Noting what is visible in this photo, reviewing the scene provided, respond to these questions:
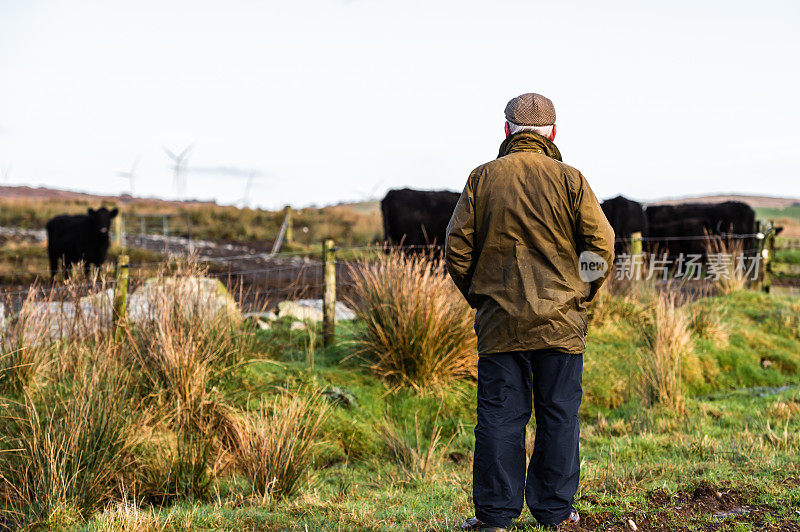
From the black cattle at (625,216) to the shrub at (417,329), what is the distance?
11.4 metres

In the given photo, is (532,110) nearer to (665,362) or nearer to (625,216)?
(665,362)

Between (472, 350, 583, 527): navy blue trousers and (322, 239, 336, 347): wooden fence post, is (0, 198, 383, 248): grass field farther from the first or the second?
(472, 350, 583, 527): navy blue trousers

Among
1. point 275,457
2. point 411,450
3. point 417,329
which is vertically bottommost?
point 411,450

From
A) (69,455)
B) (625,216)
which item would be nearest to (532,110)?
(69,455)

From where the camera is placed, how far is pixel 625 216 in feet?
55.6

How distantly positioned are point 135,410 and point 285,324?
2.93 meters

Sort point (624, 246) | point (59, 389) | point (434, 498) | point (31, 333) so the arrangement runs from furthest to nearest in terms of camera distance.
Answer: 1. point (624, 246)
2. point (31, 333)
3. point (59, 389)
4. point (434, 498)

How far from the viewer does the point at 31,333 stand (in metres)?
5.61

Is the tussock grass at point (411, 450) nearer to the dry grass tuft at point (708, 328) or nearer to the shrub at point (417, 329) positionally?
the shrub at point (417, 329)

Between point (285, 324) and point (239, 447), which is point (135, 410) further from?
point (285, 324)

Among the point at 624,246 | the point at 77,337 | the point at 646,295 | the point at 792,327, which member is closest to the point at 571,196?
the point at 77,337

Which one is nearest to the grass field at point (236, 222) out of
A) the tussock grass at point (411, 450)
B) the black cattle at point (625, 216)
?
the black cattle at point (625, 216)

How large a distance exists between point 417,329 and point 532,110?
3.23 metres

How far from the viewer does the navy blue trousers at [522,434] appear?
10.3 ft
